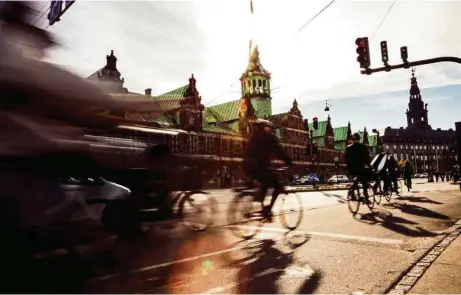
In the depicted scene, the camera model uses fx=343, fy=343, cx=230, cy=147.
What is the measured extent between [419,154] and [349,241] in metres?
150

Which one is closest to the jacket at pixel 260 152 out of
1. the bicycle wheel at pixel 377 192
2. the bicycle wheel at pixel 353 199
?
the bicycle wheel at pixel 353 199

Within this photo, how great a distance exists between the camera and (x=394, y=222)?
8.12 metres

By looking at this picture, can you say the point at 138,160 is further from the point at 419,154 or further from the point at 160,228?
the point at 419,154

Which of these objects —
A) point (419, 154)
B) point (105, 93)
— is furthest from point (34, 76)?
point (419, 154)

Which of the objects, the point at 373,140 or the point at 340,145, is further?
the point at 373,140

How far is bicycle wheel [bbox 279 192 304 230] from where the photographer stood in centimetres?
760

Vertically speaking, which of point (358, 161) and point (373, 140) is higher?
point (373, 140)

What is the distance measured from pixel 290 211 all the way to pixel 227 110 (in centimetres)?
5823

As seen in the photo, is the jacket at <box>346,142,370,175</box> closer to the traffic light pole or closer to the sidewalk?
the sidewalk

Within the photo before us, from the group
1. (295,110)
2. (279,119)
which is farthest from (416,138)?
(279,119)

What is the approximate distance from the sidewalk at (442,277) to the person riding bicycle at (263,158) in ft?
10.8

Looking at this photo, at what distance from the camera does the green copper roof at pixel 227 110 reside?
208ft

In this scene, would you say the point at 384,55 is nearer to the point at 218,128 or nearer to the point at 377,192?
the point at 377,192

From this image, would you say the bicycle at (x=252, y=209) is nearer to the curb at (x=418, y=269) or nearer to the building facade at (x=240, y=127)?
the curb at (x=418, y=269)
